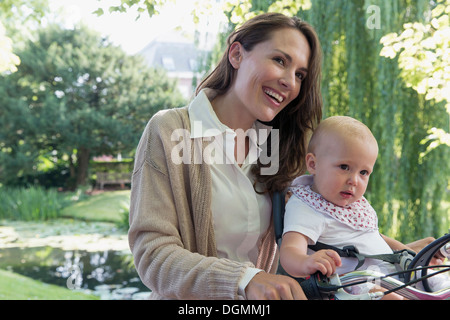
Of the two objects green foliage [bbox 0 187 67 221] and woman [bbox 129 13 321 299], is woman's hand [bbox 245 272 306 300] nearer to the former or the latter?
woman [bbox 129 13 321 299]

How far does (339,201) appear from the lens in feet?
3.79

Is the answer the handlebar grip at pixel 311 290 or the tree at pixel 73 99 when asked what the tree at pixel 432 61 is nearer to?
the handlebar grip at pixel 311 290

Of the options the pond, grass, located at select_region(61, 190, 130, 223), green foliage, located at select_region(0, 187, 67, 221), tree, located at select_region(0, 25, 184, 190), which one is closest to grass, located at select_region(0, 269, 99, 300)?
the pond

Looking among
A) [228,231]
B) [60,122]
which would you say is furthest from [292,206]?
[60,122]

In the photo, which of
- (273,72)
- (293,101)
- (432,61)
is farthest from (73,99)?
(273,72)

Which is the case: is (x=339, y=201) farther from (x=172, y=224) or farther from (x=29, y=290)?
(x=29, y=290)

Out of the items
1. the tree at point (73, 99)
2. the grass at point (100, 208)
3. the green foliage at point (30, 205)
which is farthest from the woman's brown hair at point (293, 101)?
the tree at point (73, 99)

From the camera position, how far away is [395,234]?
4086 mm
